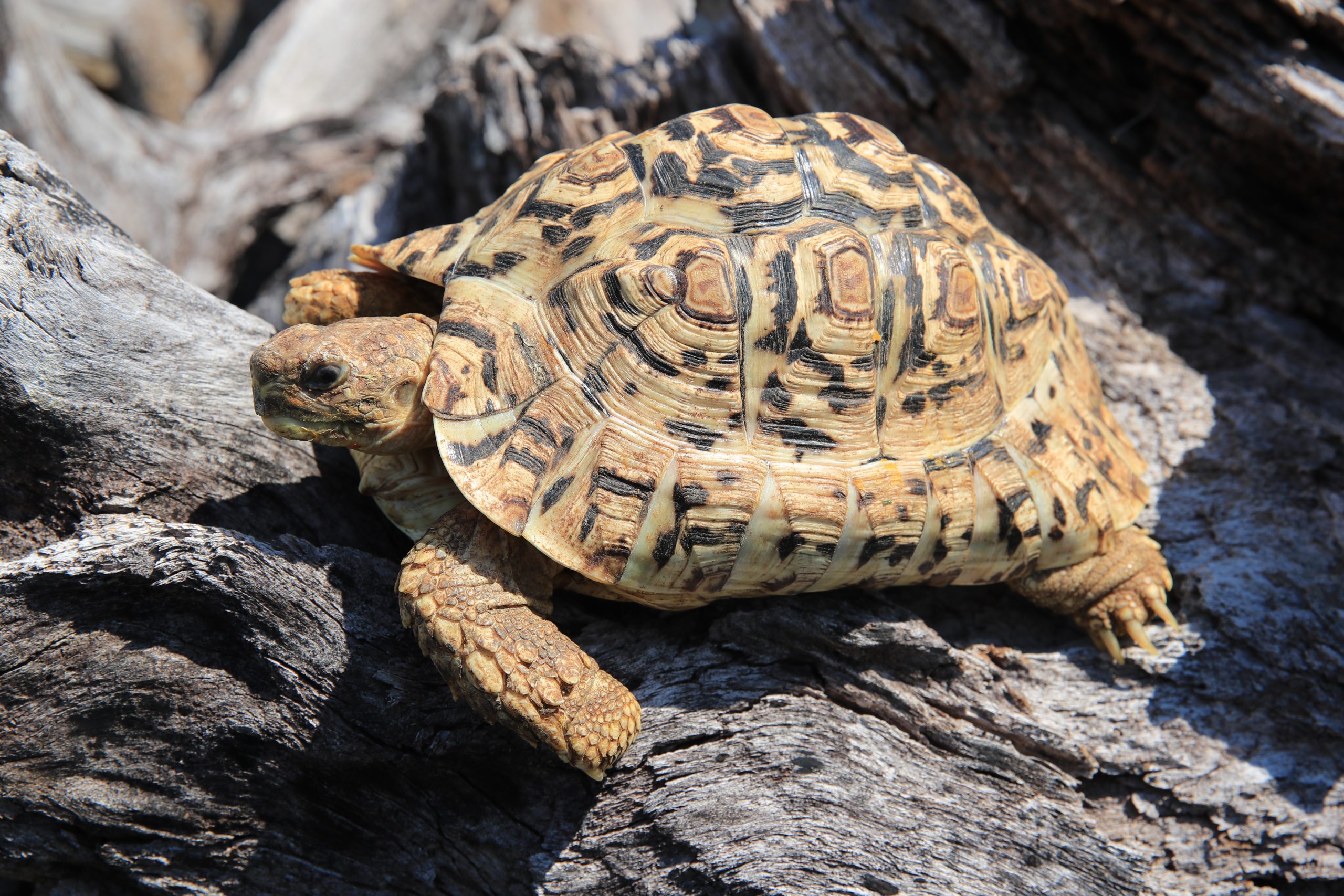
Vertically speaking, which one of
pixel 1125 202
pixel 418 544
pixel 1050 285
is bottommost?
pixel 418 544

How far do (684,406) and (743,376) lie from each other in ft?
0.60

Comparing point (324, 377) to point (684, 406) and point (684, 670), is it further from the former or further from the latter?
point (684, 670)

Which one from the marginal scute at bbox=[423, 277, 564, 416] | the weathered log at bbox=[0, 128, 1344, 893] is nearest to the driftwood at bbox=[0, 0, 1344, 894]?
the weathered log at bbox=[0, 128, 1344, 893]

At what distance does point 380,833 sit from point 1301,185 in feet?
13.3

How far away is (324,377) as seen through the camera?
2342mm

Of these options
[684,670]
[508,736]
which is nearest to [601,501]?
[684,670]

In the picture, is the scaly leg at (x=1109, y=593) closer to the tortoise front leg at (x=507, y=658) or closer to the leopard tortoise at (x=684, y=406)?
the leopard tortoise at (x=684, y=406)

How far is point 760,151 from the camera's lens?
2.60m

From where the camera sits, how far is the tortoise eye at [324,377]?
2.33 meters

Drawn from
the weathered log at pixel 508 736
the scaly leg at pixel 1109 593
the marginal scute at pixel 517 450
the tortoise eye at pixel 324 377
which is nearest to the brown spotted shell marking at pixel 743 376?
the marginal scute at pixel 517 450

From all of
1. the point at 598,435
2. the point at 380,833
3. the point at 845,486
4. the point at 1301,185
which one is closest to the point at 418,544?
the point at 598,435

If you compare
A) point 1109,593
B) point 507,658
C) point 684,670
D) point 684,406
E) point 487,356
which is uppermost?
point 1109,593

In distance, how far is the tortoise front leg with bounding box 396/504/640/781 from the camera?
220 centimetres

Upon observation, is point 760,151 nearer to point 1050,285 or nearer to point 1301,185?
point 1050,285
